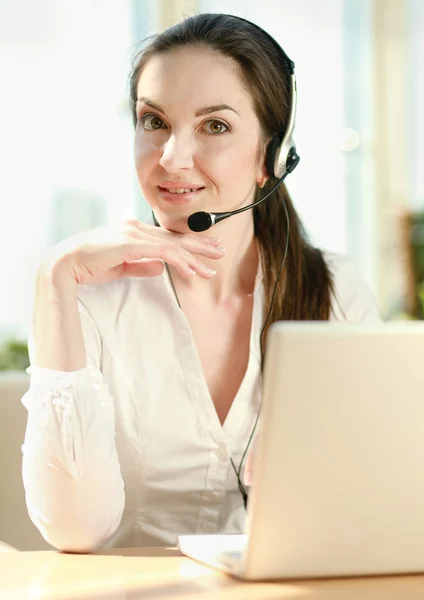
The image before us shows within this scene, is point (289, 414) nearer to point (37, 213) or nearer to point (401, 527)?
point (401, 527)

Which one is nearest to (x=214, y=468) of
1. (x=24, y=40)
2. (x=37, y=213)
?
(x=37, y=213)

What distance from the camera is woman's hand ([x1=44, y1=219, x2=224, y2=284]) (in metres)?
1.42

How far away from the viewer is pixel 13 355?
12.2ft

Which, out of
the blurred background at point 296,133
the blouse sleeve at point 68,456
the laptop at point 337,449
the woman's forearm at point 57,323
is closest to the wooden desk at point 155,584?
the laptop at point 337,449

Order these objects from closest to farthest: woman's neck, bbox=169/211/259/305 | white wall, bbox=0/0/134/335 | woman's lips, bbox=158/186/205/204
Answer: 1. woman's lips, bbox=158/186/205/204
2. woman's neck, bbox=169/211/259/305
3. white wall, bbox=0/0/134/335

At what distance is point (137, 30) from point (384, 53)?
51.1 inches

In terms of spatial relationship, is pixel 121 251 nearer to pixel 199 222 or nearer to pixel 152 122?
pixel 199 222

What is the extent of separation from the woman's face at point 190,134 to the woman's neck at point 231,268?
0.29 feet

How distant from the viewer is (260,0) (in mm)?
4148

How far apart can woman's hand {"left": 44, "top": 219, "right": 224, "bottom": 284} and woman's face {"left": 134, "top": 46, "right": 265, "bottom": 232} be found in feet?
0.36

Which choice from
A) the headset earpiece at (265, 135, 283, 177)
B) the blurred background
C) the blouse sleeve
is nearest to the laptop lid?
the blouse sleeve

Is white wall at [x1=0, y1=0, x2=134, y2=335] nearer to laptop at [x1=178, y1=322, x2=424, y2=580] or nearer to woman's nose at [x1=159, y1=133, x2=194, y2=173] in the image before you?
woman's nose at [x1=159, y1=133, x2=194, y2=173]

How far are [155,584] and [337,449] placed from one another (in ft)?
0.92

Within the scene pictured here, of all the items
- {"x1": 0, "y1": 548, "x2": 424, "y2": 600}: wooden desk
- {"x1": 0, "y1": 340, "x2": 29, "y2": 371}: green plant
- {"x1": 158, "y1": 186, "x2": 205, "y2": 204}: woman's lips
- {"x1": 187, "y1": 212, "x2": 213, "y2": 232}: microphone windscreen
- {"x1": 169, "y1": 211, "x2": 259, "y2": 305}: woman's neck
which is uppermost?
{"x1": 158, "y1": 186, "x2": 205, "y2": 204}: woman's lips
